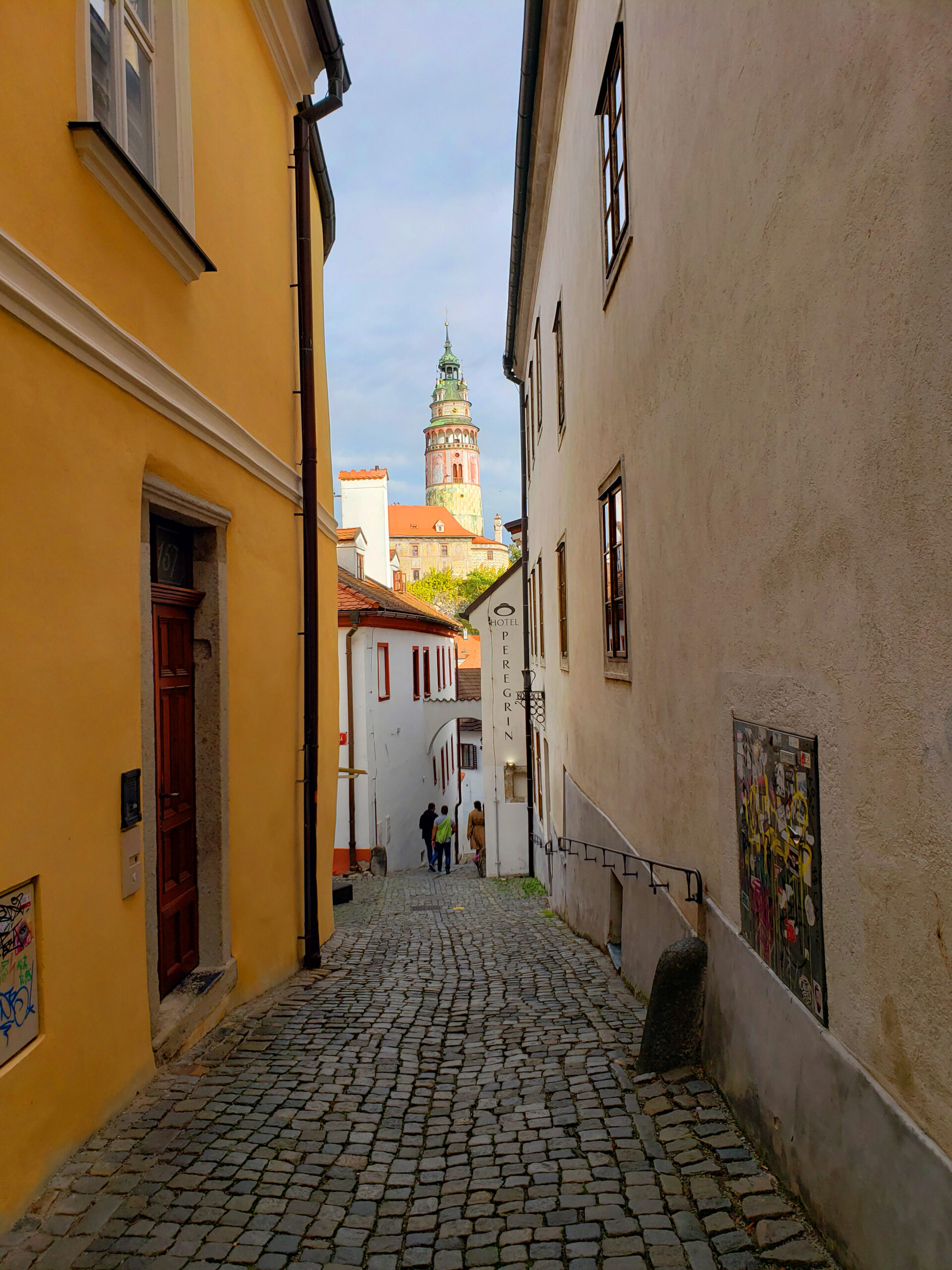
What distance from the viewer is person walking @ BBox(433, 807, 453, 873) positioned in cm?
2105

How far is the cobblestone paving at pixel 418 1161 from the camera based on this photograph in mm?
3084

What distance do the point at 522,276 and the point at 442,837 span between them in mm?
12291

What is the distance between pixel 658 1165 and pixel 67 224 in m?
4.61

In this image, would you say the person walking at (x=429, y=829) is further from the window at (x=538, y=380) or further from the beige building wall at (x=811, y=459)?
the beige building wall at (x=811, y=459)

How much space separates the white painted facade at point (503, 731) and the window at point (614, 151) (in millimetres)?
13441

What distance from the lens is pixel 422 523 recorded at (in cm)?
11488

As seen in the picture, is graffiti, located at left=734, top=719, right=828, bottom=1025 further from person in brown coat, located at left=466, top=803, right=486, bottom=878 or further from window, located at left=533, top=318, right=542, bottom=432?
person in brown coat, located at left=466, top=803, right=486, bottom=878

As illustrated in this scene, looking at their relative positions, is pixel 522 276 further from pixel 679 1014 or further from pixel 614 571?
pixel 679 1014

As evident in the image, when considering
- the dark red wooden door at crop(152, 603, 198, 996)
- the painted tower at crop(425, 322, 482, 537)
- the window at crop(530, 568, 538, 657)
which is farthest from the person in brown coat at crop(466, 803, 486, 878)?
the painted tower at crop(425, 322, 482, 537)

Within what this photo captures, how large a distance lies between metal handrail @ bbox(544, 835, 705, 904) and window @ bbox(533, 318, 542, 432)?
7.12 m

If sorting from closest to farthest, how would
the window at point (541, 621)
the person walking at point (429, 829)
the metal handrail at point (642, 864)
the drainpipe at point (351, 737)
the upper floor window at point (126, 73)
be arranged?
the upper floor window at point (126, 73), the metal handrail at point (642, 864), the window at point (541, 621), the drainpipe at point (351, 737), the person walking at point (429, 829)

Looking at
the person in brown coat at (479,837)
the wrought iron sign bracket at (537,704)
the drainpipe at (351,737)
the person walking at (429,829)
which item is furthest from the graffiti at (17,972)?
the person walking at (429,829)

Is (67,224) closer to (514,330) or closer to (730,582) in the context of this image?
(730,582)

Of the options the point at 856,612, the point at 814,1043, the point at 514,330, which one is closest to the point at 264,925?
the point at 814,1043
